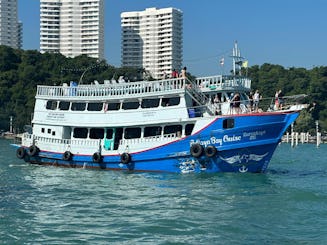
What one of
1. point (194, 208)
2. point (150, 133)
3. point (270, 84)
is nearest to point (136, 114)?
point (150, 133)

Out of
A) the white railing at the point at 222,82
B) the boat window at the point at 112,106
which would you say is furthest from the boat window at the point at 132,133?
the white railing at the point at 222,82

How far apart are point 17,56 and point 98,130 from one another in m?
82.1

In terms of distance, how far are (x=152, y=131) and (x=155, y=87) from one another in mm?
2556

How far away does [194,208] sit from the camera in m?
19.1

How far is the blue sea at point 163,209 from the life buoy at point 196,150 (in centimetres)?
117

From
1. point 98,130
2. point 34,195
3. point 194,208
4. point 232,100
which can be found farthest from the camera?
point 98,130

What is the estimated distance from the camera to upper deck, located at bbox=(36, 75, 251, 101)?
29.5 metres

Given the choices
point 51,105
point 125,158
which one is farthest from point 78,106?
point 125,158

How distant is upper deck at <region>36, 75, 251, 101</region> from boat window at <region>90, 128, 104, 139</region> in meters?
1.96

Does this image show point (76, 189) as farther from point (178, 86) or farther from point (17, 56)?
point (17, 56)

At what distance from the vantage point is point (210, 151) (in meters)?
27.3

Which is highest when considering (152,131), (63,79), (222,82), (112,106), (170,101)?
(63,79)

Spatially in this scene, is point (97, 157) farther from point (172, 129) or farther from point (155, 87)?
point (155, 87)

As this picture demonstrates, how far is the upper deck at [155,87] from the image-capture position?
29.5m
